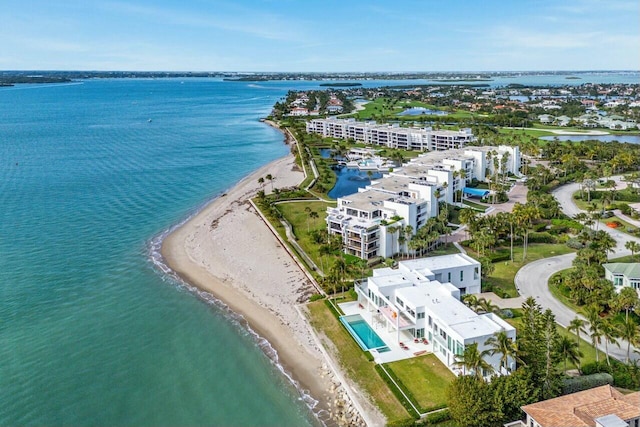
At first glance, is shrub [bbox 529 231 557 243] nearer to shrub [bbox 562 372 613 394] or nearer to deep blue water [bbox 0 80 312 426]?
shrub [bbox 562 372 613 394]

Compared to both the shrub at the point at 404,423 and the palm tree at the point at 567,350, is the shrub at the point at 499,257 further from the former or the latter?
the shrub at the point at 404,423

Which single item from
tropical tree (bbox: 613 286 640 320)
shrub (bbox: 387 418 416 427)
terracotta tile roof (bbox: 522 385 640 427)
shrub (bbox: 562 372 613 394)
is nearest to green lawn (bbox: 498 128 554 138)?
tropical tree (bbox: 613 286 640 320)

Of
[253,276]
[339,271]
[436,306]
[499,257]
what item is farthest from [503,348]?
[253,276]

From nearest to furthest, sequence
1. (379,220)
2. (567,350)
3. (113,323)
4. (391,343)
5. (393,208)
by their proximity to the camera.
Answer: (567,350), (391,343), (113,323), (379,220), (393,208)

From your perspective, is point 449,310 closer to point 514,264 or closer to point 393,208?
point 514,264

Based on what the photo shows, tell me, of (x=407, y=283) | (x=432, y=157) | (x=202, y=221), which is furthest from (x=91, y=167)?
(x=407, y=283)

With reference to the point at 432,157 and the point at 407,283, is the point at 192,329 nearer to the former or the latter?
the point at 407,283

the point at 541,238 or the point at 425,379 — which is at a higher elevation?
the point at 541,238
